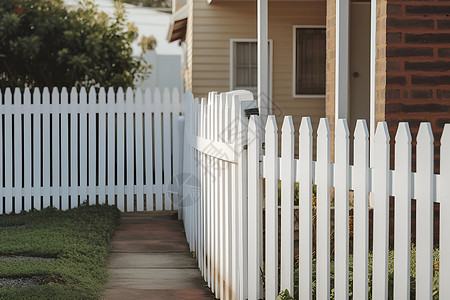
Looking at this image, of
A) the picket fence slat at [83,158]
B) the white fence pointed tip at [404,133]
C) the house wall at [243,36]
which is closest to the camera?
the white fence pointed tip at [404,133]

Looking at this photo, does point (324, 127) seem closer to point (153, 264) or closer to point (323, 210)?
point (323, 210)

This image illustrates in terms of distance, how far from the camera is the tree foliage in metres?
14.5

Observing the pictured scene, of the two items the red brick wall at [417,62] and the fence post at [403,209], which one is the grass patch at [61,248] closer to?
the fence post at [403,209]

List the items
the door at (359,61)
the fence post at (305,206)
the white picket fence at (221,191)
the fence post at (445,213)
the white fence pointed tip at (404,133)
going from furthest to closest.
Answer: the door at (359,61) < the white picket fence at (221,191) < the fence post at (305,206) < the white fence pointed tip at (404,133) < the fence post at (445,213)

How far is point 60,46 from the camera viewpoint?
14.9 meters

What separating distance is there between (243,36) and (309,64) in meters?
1.43

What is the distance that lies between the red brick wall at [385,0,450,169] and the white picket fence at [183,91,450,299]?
151 cm

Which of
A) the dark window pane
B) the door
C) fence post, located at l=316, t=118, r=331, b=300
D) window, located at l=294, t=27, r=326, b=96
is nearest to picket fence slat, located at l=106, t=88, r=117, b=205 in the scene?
the door

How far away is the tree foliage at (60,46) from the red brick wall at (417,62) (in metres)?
8.44

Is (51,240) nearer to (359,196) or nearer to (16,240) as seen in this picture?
(16,240)

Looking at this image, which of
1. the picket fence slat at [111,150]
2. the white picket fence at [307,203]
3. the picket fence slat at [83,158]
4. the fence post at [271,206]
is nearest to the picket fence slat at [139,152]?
the picket fence slat at [111,150]

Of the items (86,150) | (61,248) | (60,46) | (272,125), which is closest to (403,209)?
(272,125)

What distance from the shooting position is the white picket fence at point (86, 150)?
1080 centimetres

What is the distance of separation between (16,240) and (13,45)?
280 inches
